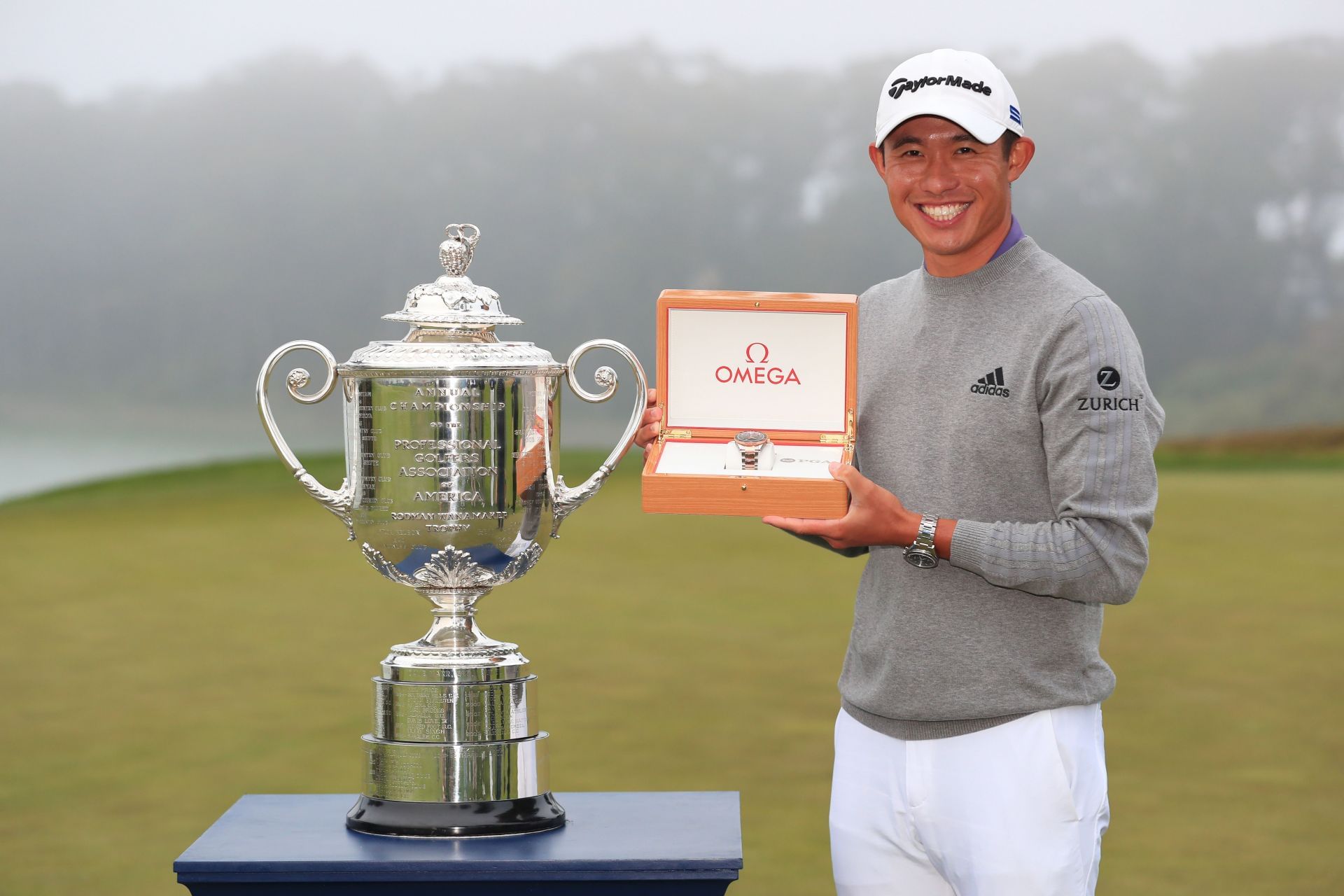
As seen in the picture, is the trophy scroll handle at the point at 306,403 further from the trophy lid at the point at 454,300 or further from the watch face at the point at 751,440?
the watch face at the point at 751,440

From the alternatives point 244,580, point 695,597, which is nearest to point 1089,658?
point 695,597

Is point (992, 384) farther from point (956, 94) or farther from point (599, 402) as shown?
point (599, 402)

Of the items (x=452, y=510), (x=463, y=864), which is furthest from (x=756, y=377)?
(x=463, y=864)

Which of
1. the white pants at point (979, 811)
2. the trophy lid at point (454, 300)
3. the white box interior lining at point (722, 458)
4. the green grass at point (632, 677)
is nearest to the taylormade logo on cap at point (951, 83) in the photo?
the white box interior lining at point (722, 458)

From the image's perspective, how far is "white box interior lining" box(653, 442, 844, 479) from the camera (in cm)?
186

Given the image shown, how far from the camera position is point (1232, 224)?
11031 millimetres

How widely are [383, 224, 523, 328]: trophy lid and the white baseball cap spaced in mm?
525

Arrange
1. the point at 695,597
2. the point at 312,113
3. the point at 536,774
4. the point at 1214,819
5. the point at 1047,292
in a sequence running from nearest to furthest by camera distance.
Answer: the point at 1047,292 → the point at 536,774 → the point at 1214,819 → the point at 695,597 → the point at 312,113

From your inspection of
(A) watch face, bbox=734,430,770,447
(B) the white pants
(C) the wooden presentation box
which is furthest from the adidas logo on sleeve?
(B) the white pants

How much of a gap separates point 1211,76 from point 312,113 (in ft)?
20.3

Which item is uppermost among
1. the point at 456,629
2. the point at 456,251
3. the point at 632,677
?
the point at 456,251

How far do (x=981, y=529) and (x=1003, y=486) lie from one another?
108 millimetres

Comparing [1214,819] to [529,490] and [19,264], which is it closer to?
[529,490]

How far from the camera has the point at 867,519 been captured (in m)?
1.75
